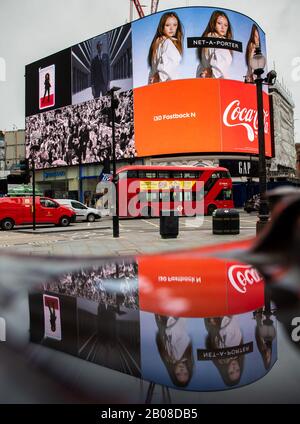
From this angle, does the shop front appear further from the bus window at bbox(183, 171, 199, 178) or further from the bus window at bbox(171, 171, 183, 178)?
the bus window at bbox(183, 171, 199, 178)

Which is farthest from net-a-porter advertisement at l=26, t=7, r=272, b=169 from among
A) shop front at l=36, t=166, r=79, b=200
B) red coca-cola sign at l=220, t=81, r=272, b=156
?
shop front at l=36, t=166, r=79, b=200

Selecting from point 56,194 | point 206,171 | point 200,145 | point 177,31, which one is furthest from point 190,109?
point 56,194

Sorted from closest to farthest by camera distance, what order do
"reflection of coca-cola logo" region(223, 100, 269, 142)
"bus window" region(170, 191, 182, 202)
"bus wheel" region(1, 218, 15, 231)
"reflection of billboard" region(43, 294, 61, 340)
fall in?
1. "reflection of billboard" region(43, 294, 61, 340)
2. "bus wheel" region(1, 218, 15, 231)
3. "bus window" region(170, 191, 182, 202)
4. "reflection of coca-cola logo" region(223, 100, 269, 142)

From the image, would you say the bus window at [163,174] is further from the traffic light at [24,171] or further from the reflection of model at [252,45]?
the reflection of model at [252,45]

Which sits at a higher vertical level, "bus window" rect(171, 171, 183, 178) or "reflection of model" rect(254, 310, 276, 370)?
"bus window" rect(171, 171, 183, 178)

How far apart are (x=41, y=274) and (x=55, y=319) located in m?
0.70

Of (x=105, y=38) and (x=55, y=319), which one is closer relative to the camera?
(x=55, y=319)

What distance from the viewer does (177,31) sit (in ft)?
121

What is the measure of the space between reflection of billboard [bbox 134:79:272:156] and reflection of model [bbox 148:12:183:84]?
118 centimetres

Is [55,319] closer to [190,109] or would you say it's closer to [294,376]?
[294,376]

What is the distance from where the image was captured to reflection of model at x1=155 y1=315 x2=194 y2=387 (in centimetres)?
121

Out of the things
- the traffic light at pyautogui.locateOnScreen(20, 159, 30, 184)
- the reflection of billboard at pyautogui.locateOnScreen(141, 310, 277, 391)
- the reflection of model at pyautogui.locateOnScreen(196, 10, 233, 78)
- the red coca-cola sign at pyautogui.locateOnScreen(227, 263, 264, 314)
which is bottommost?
the reflection of billboard at pyautogui.locateOnScreen(141, 310, 277, 391)

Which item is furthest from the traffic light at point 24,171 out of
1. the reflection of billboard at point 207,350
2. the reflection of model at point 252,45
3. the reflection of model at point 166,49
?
the reflection of model at point 252,45

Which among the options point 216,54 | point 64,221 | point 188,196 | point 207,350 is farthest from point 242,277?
point 216,54
